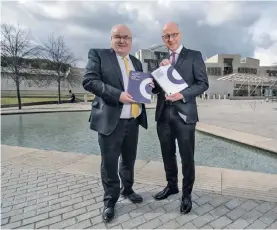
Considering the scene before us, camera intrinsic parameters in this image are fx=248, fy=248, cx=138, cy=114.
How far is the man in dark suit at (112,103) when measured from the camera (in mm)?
2637

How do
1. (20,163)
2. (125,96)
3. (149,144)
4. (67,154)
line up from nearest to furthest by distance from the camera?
(125,96) → (20,163) → (67,154) → (149,144)

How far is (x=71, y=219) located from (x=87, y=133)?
6.60m

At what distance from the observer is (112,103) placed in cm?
269

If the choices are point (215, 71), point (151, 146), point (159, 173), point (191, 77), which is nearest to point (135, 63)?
point (191, 77)

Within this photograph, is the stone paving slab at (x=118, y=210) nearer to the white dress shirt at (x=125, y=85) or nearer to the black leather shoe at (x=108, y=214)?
the black leather shoe at (x=108, y=214)

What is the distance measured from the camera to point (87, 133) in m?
9.25

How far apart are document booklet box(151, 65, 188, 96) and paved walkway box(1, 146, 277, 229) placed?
143 centimetres

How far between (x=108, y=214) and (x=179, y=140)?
1.17m

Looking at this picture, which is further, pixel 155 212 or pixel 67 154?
pixel 67 154

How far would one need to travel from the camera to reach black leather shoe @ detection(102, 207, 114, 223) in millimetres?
2732

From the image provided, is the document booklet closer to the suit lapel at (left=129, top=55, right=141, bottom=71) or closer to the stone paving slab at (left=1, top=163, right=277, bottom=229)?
the suit lapel at (left=129, top=55, right=141, bottom=71)

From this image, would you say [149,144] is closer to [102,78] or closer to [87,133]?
[87,133]

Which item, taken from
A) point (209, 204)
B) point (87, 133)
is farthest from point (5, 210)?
point (87, 133)

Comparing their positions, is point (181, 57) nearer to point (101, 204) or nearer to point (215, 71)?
point (101, 204)
